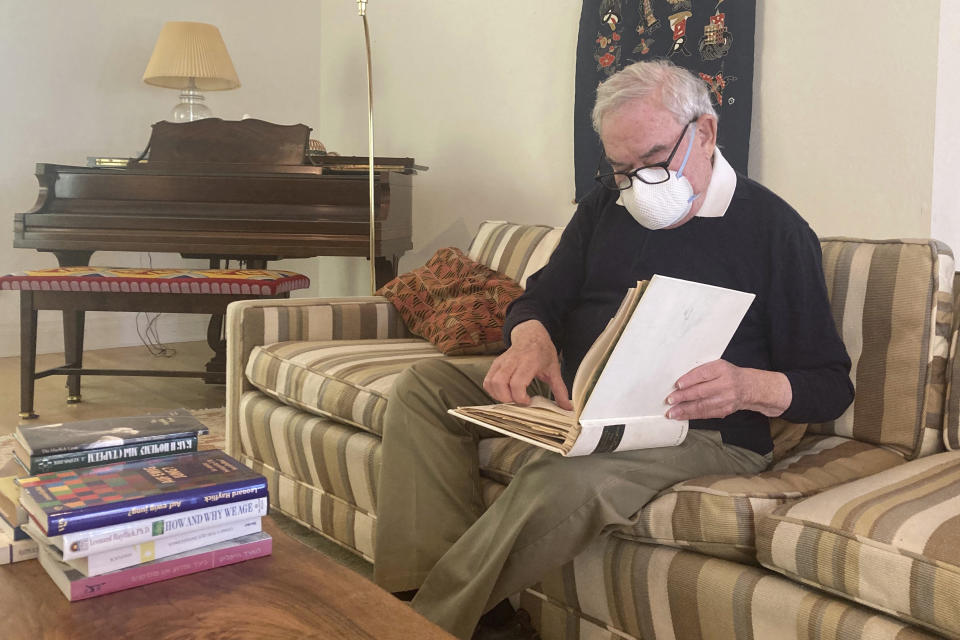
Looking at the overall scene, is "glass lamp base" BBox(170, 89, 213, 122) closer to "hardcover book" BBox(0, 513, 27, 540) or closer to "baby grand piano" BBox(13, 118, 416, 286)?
"baby grand piano" BBox(13, 118, 416, 286)

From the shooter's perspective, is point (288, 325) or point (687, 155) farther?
point (288, 325)

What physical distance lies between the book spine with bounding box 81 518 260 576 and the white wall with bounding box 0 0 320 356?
3.68 meters

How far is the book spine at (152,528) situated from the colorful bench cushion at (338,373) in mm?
780

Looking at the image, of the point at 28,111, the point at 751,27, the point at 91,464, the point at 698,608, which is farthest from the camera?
the point at 28,111

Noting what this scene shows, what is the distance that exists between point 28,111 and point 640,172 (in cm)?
361

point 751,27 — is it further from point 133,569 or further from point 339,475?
point 133,569

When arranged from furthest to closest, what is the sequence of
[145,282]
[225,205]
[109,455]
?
[225,205] → [145,282] → [109,455]

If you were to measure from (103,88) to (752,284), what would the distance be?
3.78m

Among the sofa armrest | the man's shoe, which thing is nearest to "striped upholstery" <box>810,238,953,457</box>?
the man's shoe

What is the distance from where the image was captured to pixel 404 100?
4.23 metres

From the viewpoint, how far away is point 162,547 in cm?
98

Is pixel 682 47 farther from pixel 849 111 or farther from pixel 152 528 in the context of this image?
pixel 152 528

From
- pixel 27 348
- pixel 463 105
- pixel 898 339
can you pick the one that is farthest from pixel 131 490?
pixel 463 105

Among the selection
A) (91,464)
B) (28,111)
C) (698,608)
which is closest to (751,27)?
(698,608)
